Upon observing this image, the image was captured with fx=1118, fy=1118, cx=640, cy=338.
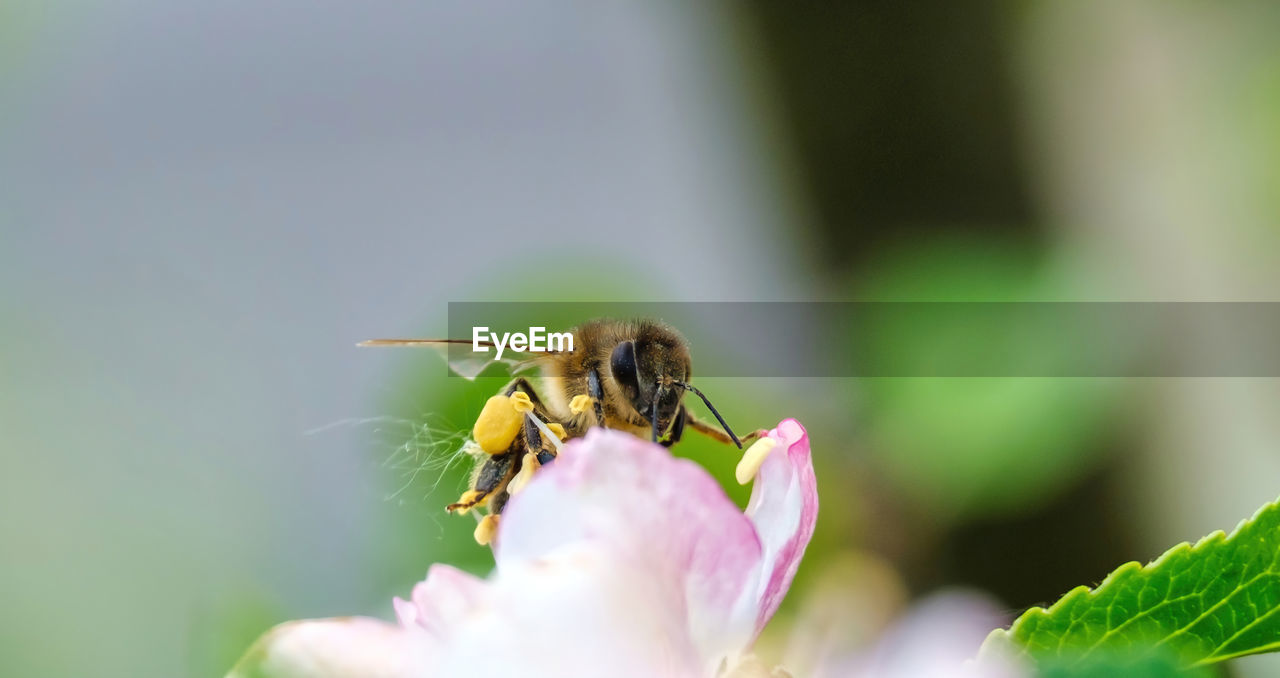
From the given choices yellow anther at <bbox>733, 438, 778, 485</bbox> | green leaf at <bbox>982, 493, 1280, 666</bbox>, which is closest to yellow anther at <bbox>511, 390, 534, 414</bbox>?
yellow anther at <bbox>733, 438, 778, 485</bbox>

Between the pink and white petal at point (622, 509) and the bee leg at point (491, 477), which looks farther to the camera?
the bee leg at point (491, 477)

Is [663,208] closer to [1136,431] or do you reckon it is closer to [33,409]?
[1136,431]

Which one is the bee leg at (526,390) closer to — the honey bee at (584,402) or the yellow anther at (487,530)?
the honey bee at (584,402)

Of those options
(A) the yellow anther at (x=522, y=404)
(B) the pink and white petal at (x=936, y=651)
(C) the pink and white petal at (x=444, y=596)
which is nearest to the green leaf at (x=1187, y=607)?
(B) the pink and white petal at (x=936, y=651)

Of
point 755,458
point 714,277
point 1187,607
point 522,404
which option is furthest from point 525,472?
point 714,277

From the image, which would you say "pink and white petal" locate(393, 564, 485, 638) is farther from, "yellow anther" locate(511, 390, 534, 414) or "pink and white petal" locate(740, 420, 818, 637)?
"yellow anther" locate(511, 390, 534, 414)

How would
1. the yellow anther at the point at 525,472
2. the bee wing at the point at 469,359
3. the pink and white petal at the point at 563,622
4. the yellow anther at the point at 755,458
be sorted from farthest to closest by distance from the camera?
the bee wing at the point at 469,359 → the yellow anther at the point at 525,472 → the yellow anther at the point at 755,458 → the pink and white petal at the point at 563,622

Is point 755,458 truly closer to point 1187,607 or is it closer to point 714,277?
point 1187,607

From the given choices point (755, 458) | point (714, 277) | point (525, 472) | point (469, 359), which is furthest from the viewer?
point (714, 277)
